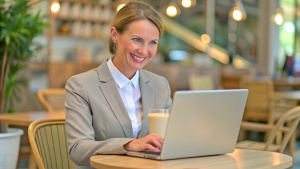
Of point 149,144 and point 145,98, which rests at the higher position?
point 145,98

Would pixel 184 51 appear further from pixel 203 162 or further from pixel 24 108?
pixel 203 162

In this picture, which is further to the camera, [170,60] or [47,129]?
[170,60]

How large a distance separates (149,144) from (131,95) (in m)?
0.47

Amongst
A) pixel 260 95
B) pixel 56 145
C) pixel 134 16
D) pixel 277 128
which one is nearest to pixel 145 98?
pixel 134 16

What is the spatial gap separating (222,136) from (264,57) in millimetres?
10615

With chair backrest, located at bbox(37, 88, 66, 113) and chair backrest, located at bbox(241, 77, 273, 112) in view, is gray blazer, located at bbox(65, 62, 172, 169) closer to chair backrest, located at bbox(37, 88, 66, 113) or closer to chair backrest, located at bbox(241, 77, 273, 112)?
chair backrest, located at bbox(37, 88, 66, 113)

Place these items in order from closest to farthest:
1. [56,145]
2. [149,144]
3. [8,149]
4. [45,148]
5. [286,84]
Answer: [149,144], [45,148], [56,145], [8,149], [286,84]

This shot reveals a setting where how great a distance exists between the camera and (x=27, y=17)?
3.90 meters

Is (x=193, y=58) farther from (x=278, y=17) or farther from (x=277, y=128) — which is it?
(x=277, y=128)

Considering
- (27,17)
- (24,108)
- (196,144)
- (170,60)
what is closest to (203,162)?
(196,144)

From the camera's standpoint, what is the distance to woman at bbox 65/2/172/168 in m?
1.85

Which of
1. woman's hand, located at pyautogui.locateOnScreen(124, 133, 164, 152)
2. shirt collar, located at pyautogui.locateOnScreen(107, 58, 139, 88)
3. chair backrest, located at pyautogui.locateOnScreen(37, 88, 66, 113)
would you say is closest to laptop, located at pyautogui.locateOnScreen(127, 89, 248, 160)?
woman's hand, located at pyautogui.locateOnScreen(124, 133, 164, 152)

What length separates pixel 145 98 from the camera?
2.06 meters

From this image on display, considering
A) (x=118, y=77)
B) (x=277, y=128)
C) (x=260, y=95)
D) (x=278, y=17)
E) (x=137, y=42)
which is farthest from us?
(x=278, y=17)
